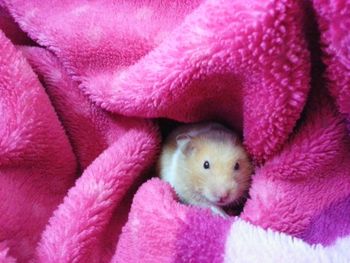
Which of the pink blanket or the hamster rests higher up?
the pink blanket

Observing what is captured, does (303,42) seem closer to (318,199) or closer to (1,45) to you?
(318,199)

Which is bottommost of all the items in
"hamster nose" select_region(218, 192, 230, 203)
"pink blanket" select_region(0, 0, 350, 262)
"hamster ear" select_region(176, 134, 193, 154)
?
"hamster nose" select_region(218, 192, 230, 203)

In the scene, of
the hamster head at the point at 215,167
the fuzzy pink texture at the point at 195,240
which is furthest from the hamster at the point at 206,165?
the fuzzy pink texture at the point at 195,240

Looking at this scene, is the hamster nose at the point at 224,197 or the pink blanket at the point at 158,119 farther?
the hamster nose at the point at 224,197

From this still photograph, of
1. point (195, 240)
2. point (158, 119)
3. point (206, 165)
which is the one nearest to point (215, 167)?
point (206, 165)

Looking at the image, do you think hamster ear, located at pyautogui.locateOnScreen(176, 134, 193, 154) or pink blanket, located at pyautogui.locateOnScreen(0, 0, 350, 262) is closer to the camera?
pink blanket, located at pyautogui.locateOnScreen(0, 0, 350, 262)

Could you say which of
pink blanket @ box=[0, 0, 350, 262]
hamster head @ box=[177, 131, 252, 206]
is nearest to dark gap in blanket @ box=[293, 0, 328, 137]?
pink blanket @ box=[0, 0, 350, 262]

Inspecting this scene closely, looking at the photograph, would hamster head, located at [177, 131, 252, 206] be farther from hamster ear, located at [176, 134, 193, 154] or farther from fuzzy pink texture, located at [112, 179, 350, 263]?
fuzzy pink texture, located at [112, 179, 350, 263]

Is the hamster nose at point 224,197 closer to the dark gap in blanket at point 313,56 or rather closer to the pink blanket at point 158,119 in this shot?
the pink blanket at point 158,119
